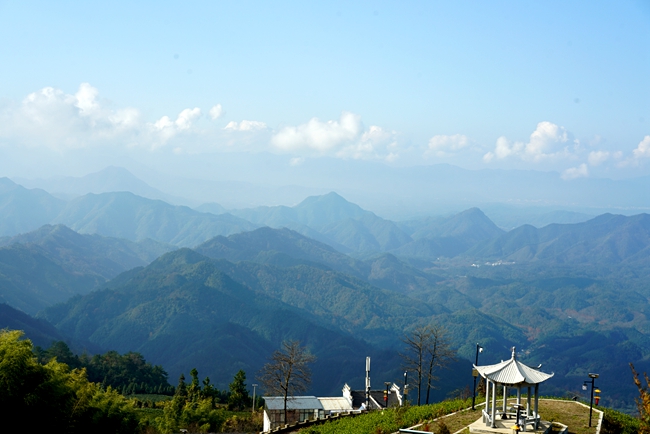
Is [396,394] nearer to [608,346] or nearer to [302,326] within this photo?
[302,326]

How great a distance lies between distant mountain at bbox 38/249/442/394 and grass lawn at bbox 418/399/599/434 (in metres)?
86.7

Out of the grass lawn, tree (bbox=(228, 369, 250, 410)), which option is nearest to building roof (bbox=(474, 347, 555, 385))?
the grass lawn

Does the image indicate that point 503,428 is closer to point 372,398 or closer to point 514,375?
point 514,375

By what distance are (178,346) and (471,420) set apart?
12028cm

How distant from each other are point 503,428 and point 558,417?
4252 mm

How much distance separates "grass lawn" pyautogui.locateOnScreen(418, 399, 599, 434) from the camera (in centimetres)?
2545

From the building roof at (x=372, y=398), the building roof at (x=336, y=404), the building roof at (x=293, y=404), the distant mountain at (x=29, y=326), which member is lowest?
the distant mountain at (x=29, y=326)

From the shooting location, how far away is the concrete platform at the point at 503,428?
23.6 meters

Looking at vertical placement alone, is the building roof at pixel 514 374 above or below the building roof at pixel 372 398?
above

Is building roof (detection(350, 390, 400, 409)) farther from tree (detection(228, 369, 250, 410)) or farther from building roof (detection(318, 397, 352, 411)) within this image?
tree (detection(228, 369, 250, 410))

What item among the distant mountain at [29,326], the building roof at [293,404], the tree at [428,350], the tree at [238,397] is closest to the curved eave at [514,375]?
the tree at [428,350]

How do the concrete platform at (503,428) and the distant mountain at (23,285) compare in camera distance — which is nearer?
the concrete platform at (503,428)

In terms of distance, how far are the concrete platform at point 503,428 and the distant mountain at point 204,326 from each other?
90.9m

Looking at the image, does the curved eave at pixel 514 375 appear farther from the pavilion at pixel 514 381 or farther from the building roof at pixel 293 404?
the building roof at pixel 293 404
